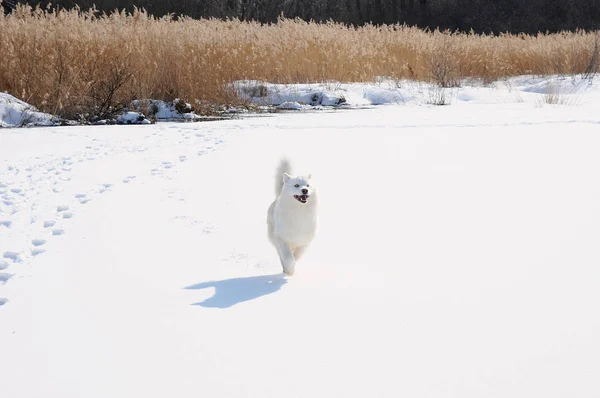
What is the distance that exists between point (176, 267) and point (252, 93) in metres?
8.16

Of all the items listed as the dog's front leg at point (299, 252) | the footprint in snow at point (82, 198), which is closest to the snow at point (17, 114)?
the footprint in snow at point (82, 198)

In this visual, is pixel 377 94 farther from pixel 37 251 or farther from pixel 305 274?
pixel 37 251

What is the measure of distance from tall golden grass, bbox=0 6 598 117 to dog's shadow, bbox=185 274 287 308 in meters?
6.59

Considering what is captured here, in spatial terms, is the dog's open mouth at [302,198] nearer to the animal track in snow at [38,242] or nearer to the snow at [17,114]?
the animal track in snow at [38,242]

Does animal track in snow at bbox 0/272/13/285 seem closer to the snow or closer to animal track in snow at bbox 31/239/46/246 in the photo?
animal track in snow at bbox 31/239/46/246

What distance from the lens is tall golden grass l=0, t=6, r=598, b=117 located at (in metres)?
9.38

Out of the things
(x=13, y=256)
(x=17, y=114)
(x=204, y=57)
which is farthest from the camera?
(x=204, y=57)

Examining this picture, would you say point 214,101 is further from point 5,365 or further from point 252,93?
point 5,365

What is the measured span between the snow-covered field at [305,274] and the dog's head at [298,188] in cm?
41

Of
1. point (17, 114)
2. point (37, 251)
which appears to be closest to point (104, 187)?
point (37, 251)

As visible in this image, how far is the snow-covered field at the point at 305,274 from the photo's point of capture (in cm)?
236

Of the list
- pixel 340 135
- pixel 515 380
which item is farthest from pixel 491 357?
pixel 340 135

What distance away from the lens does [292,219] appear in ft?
11.5

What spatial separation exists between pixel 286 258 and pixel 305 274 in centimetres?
15
